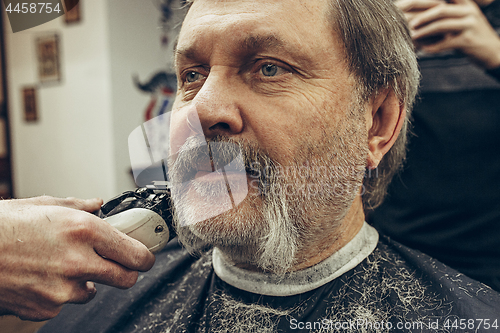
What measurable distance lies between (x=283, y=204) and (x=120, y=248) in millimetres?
406

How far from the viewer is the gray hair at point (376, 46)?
0.92m

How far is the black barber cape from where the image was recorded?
89cm

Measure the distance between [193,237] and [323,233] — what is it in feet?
1.31

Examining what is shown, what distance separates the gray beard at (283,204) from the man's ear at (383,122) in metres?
0.06

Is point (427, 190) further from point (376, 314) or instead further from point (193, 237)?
point (193, 237)

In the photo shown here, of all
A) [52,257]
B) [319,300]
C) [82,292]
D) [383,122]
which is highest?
[383,122]

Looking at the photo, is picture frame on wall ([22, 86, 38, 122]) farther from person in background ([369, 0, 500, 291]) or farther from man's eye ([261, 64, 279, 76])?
person in background ([369, 0, 500, 291])

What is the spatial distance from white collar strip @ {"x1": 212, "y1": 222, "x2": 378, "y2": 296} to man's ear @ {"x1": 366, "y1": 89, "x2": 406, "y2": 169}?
10.8 inches

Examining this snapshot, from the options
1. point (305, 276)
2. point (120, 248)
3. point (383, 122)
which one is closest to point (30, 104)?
point (120, 248)

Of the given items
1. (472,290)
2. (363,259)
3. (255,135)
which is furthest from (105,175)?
(472,290)

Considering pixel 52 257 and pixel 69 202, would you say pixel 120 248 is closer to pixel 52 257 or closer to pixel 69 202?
pixel 52 257

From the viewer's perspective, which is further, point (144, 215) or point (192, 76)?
point (192, 76)

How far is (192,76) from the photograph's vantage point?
3.29 ft

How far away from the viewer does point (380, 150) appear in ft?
3.43
